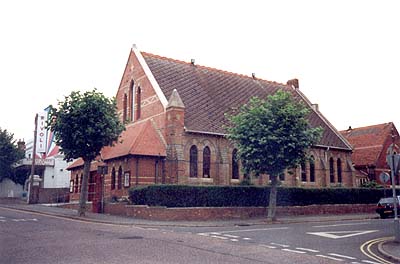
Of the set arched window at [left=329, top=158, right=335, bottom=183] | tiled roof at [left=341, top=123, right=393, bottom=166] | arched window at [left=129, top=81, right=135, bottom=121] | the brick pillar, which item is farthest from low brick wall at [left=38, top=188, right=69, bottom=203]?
tiled roof at [left=341, top=123, right=393, bottom=166]

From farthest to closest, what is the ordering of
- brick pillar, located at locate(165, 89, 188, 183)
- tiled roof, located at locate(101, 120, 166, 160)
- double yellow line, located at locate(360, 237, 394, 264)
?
brick pillar, located at locate(165, 89, 188, 183) → tiled roof, located at locate(101, 120, 166, 160) → double yellow line, located at locate(360, 237, 394, 264)

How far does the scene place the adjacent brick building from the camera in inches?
1940

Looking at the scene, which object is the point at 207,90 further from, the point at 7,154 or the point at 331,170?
the point at 7,154

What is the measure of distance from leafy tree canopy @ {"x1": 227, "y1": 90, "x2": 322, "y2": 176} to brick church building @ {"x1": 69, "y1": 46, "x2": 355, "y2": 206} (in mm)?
2208

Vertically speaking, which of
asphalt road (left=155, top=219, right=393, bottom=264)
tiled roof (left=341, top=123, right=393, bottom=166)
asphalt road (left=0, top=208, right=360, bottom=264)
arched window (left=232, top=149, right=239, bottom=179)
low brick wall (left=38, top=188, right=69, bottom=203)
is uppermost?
tiled roof (left=341, top=123, right=393, bottom=166)

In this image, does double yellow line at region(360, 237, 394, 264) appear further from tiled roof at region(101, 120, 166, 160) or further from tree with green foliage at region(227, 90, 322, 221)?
tiled roof at region(101, 120, 166, 160)

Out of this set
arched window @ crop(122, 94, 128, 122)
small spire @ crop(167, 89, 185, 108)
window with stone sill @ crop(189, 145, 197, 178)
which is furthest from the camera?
arched window @ crop(122, 94, 128, 122)

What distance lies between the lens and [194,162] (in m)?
33.3

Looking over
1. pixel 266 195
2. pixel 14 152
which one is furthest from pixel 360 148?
pixel 14 152

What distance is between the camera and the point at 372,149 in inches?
Result: 2036

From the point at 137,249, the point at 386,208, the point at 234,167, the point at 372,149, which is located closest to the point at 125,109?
the point at 234,167

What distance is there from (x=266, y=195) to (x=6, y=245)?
21.0m

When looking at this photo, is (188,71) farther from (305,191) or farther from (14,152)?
(14,152)

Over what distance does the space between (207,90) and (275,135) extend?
45.8 feet
